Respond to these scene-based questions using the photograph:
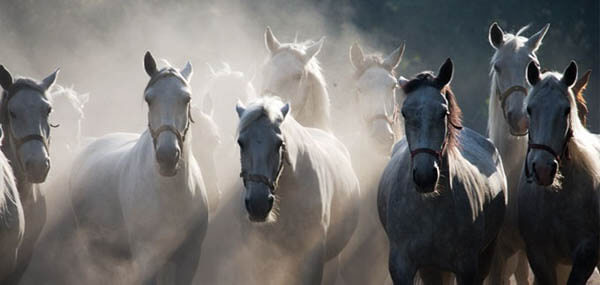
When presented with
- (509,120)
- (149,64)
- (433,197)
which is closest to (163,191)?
(149,64)

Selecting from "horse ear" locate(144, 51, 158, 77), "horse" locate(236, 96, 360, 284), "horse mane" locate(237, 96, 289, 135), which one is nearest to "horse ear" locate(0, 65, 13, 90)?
"horse ear" locate(144, 51, 158, 77)

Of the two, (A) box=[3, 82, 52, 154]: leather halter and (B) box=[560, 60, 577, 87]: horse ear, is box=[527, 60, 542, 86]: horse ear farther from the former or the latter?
(A) box=[3, 82, 52, 154]: leather halter

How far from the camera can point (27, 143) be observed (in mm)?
6398

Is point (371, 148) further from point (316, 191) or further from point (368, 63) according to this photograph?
point (316, 191)

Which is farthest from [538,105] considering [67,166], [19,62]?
[19,62]

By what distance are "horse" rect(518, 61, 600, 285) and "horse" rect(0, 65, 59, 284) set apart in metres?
3.26

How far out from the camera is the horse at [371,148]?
303 inches

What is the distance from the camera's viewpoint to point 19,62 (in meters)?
15.9

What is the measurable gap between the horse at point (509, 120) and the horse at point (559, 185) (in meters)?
0.77

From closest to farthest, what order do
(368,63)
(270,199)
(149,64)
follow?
(270,199), (149,64), (368,63)

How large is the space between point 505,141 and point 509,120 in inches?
14.0

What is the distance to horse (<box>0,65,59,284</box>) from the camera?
20.9 feet

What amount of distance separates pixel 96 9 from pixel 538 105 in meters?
12.8

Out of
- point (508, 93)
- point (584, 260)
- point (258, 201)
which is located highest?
point (508, 93)
